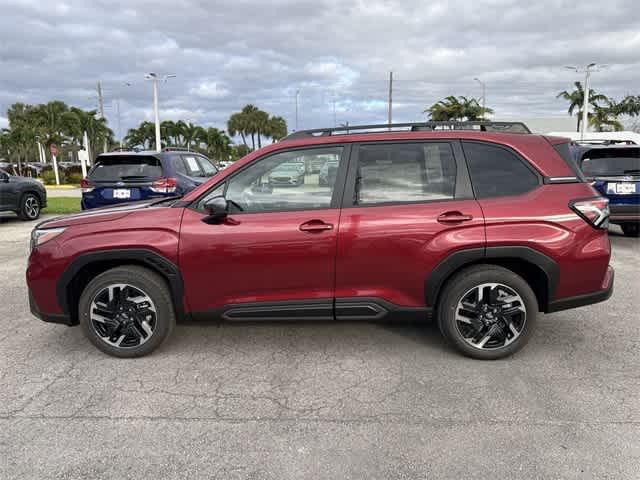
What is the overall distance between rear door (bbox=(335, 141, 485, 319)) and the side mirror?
33.1 inches

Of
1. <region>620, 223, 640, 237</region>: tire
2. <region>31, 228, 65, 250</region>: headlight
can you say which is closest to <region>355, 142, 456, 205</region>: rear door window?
<region>31, 228, 65, 250</region>: headlight

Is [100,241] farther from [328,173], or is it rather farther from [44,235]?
[328,173]

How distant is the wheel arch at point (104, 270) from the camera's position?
367 cm

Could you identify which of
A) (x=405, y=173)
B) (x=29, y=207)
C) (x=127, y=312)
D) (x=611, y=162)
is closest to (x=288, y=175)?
(x=405, y=173)

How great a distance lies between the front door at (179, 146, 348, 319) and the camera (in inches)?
141

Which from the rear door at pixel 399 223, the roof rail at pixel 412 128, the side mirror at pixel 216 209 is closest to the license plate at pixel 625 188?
the roof rail at pixel 412 128

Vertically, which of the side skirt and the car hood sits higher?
the car hood

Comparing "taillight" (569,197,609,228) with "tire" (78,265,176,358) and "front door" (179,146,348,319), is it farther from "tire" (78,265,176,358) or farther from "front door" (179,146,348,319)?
"tire" (78,265,176,358)

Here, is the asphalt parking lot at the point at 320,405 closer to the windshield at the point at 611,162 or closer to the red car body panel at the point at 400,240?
the red car body panel at the point at 400,240

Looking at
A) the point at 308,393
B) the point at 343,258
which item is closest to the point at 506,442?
the point at 308,393

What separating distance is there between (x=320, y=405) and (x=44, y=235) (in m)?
2.46

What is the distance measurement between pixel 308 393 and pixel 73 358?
1961 millimetres

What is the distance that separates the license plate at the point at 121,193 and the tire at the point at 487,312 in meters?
6.23

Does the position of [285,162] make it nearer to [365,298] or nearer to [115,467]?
[365,298]
